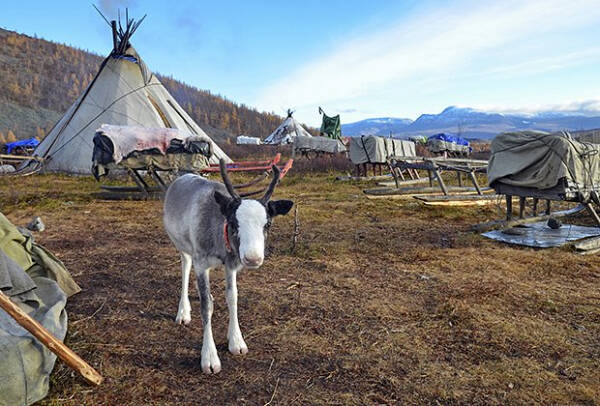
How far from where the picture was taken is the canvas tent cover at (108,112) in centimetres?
1802

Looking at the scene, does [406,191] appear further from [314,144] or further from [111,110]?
[314,144]

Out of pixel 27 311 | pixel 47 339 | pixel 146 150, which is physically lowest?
pixel 27 311

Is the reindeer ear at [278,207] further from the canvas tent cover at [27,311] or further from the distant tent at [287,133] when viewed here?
the distant tent at [287,133]

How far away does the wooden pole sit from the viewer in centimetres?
249

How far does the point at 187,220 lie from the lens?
12.3 ft

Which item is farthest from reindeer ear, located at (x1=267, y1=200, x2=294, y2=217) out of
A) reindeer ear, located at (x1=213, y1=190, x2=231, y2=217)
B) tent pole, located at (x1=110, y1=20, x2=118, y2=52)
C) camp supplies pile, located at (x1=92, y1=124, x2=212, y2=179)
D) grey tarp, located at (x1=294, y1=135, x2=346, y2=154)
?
grey tarp, located at (x1=294, y1=135, x2=346, y2=154)

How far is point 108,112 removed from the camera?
18.2 meters

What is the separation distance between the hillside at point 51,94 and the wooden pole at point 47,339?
145ft

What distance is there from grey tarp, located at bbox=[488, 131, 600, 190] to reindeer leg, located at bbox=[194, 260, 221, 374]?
23.4 ft

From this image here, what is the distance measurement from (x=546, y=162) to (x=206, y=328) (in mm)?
7442

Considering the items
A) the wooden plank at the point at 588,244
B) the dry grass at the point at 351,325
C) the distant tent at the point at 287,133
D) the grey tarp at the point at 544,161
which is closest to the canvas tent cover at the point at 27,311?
the dry grass at the point at 351,325

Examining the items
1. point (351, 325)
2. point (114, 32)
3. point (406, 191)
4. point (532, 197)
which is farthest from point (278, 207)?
point (114, 32)

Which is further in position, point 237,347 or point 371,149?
point 371,149

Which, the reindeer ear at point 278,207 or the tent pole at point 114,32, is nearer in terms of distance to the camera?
the reindeer ear at point 278,207
